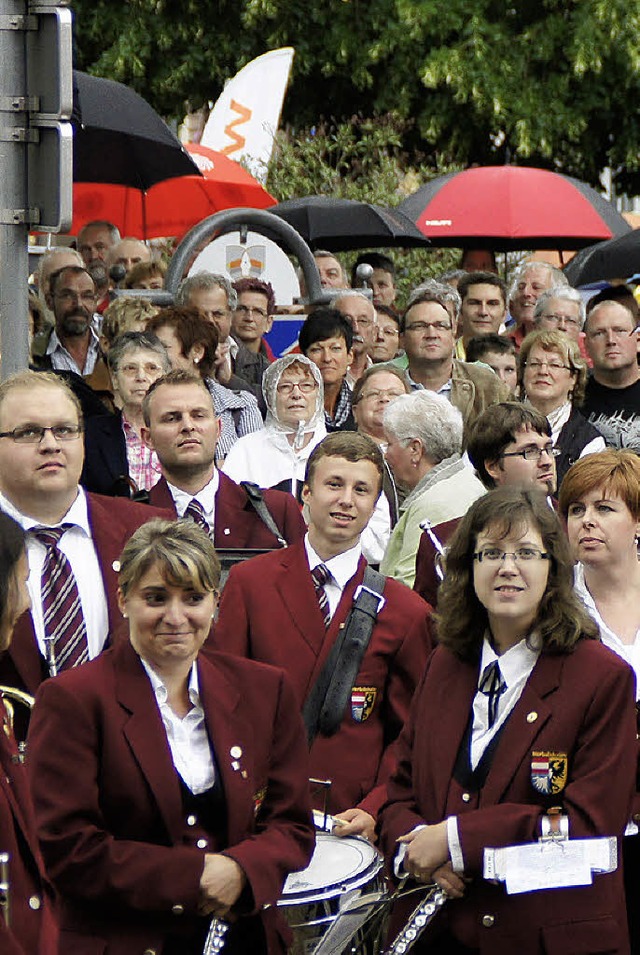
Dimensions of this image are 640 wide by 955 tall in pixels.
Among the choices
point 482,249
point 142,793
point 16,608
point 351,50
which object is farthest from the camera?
point 351,50

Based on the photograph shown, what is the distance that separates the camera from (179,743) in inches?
183

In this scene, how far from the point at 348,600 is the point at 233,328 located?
501cm

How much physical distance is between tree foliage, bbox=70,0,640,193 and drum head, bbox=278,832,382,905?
1620 cm

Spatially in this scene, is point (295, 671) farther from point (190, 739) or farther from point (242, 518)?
point (190, 739)

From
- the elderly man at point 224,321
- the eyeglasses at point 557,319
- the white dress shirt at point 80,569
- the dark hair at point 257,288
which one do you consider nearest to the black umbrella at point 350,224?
the eyeglasses at point 557,319

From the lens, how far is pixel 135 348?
315 inches

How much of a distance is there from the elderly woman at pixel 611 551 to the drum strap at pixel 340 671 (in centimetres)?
67

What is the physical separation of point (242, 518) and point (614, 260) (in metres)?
6.82

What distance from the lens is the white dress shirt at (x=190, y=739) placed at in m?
4.63

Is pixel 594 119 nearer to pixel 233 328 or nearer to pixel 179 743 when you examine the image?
pixel 233 328

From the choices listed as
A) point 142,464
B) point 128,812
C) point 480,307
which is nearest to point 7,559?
point 128,812

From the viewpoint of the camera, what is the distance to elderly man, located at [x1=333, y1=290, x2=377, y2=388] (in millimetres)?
11000

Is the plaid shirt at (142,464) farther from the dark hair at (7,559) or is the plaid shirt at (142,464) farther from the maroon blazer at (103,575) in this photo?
the dark hair at (7,559)

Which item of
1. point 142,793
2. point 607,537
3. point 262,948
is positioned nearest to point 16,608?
point 142,793
